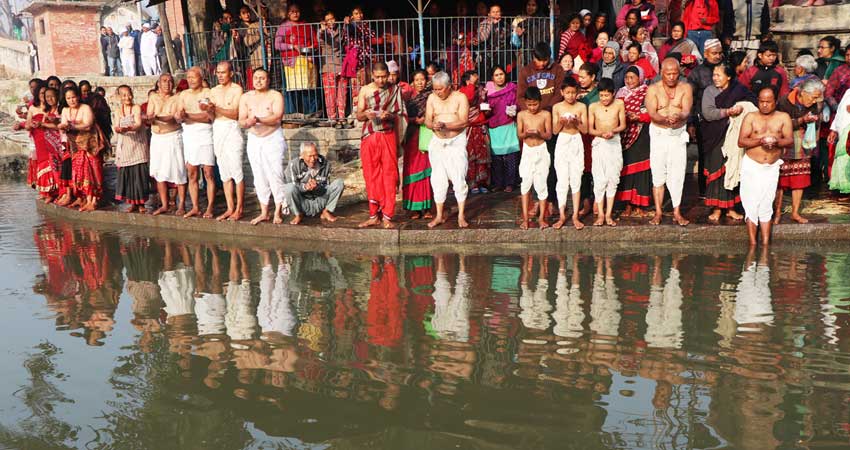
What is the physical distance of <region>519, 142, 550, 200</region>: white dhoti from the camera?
8.64m

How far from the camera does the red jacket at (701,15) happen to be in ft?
37.7

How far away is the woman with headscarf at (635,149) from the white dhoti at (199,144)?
4.49 m

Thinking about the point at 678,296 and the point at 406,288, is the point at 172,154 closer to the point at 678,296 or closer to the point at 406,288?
the point at 406,288

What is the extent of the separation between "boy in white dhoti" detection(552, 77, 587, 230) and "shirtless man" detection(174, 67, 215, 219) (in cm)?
381

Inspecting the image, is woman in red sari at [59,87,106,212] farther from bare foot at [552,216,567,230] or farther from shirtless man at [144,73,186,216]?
bare foot at [552,216,567,230]

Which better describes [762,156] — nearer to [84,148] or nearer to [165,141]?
[165,141]

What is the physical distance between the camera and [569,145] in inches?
340

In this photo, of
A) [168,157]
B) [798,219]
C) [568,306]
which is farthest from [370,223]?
[798,219]

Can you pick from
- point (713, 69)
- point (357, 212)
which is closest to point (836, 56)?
point (713, 69)

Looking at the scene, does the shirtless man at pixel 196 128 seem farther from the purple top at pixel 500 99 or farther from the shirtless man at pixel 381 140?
the purple top at pixel 500 99

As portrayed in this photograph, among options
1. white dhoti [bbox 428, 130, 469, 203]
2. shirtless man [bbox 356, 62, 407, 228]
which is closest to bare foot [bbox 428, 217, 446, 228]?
white dhoti [bbox 428, 130, 469, 203]

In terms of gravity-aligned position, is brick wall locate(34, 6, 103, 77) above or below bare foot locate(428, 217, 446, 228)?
above

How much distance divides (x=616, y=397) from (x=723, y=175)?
479cm

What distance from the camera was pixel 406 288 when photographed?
22.8ft
